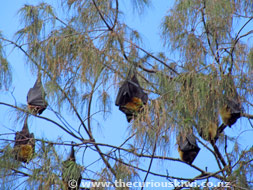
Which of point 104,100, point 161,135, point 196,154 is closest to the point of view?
point 161,135

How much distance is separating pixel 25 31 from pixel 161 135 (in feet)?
5.96

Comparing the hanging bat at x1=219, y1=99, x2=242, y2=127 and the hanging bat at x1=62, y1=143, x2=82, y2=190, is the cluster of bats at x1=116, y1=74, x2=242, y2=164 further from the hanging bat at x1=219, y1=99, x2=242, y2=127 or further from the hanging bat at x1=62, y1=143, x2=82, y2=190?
the hanging bat at x1=62, y1=143, x2=82, y2=190

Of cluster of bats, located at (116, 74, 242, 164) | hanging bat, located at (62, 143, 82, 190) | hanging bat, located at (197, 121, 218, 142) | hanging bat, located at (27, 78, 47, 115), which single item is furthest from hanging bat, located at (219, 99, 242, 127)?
hanging bat, located at (27, 78, 47, 115)

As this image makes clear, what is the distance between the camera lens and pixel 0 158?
530 cm

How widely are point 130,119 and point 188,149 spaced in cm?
68

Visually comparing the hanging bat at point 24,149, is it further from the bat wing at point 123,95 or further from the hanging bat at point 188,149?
the hanging bat at point 188,149

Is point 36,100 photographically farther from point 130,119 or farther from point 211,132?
point 211,132

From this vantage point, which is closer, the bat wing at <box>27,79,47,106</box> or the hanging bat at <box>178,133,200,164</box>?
the hanging bat at <box>178,133,200,164</box>

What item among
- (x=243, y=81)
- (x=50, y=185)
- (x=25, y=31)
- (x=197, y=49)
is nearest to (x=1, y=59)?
(x=25, y=31)

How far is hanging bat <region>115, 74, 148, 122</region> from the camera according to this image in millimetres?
5477

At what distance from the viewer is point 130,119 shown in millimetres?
5500

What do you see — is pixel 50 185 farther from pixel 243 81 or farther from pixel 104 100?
pixel 243 81

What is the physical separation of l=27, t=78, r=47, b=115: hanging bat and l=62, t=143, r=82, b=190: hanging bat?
72 cm

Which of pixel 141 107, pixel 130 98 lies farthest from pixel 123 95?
pixel 141 107
